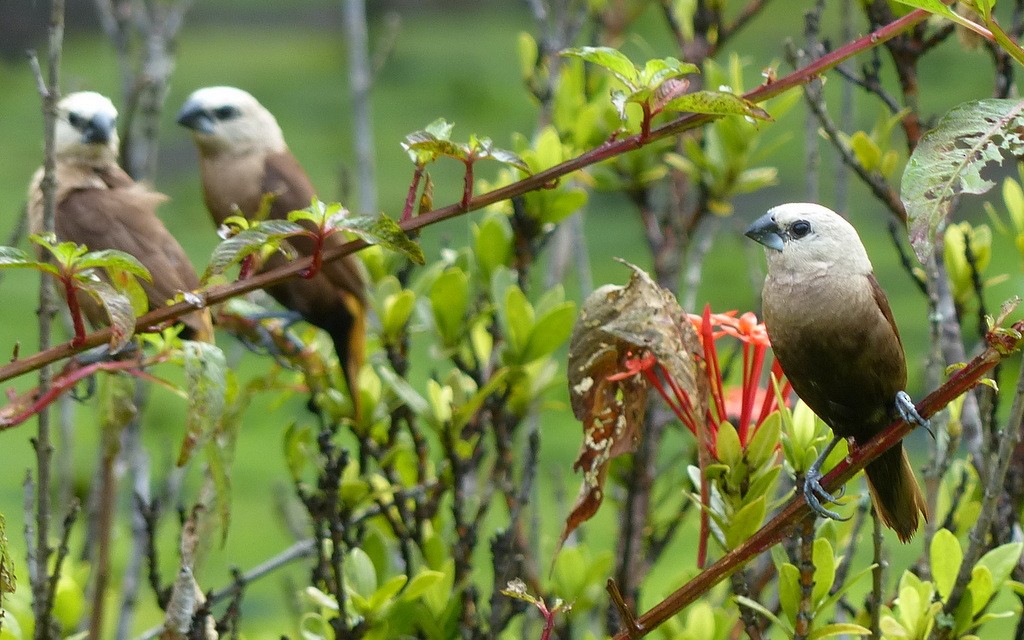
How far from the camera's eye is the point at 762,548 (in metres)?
1.04

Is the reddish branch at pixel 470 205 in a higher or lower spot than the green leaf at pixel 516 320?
higher

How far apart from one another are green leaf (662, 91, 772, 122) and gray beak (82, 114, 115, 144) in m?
1.65

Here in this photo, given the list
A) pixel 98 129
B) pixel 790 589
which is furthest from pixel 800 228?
pixel 98 129

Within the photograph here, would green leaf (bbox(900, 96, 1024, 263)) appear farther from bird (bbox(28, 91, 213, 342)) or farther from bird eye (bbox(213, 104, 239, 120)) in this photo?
bird eye (bbox(213, 104, 239, 120))

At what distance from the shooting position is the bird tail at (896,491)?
1310 millimetres

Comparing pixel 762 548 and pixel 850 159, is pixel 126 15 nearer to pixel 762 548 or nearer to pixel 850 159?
pixel 850 159

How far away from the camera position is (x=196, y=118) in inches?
109

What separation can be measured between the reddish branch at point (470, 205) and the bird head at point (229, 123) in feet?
5.90

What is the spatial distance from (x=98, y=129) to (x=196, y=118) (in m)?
0.40

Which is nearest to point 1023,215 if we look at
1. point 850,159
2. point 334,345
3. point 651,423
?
point 850,159

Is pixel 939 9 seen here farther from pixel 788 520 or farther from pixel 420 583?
pixel 420 583

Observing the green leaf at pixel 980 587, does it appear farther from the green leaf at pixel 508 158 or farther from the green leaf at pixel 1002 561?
the green leaf at pixel 508 158

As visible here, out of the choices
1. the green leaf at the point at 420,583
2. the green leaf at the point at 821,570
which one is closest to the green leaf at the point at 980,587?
the green leaf at the point at 821,570

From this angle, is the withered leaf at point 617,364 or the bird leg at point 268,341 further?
the bird leg at point 268,341
